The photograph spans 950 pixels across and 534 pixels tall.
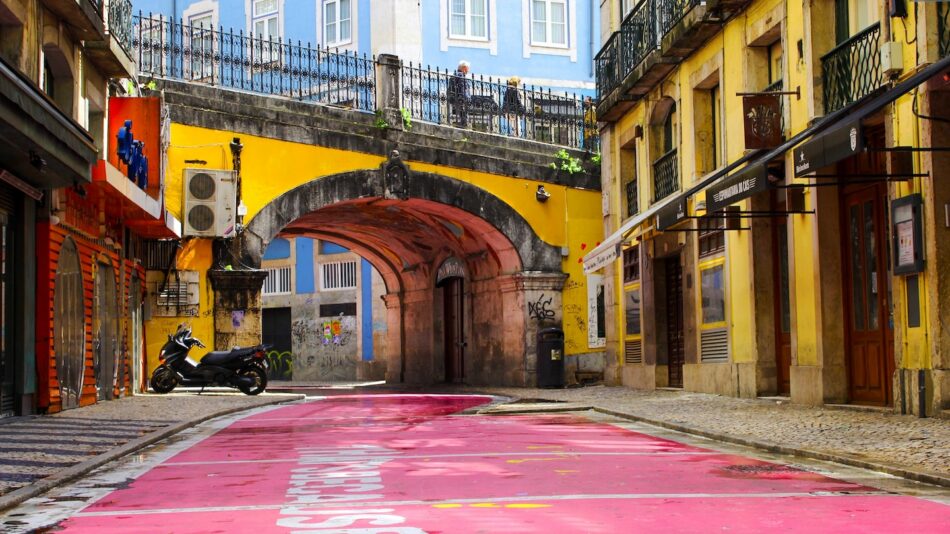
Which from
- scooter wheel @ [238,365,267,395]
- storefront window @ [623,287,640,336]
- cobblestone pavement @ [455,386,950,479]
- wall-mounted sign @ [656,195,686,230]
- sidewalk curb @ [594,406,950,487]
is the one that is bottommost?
sidewalk curb @ [594,406,950,487]

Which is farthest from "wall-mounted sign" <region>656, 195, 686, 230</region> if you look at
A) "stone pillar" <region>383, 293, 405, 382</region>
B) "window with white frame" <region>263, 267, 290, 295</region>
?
"window with white frame" <region>263, 267, 290, 295</region>

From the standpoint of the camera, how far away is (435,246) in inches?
1315

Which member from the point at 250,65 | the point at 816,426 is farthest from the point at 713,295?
the point at 250,65

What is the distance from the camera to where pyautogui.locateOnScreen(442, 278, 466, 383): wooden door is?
109ft

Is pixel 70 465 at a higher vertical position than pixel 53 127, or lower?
lower

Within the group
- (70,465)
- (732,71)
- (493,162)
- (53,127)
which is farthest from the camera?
(493,162)

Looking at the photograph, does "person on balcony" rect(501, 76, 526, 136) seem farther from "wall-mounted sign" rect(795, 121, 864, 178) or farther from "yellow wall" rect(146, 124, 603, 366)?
"wall-mounted sign" rect(795, 121, 864, 178)

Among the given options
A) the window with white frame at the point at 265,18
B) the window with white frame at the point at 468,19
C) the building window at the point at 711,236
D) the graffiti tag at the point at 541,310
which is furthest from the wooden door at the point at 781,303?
the window with white frame at the point at 265,18

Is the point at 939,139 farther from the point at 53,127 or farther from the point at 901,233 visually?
the point at 53,127

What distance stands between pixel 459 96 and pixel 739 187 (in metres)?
13.9

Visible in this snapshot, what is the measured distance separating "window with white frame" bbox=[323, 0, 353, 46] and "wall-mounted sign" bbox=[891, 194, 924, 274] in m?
29.9

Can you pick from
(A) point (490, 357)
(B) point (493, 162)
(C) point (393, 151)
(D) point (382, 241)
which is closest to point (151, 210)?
(C) point (393, 151)

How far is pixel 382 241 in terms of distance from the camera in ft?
114

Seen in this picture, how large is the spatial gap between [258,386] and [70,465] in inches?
578
